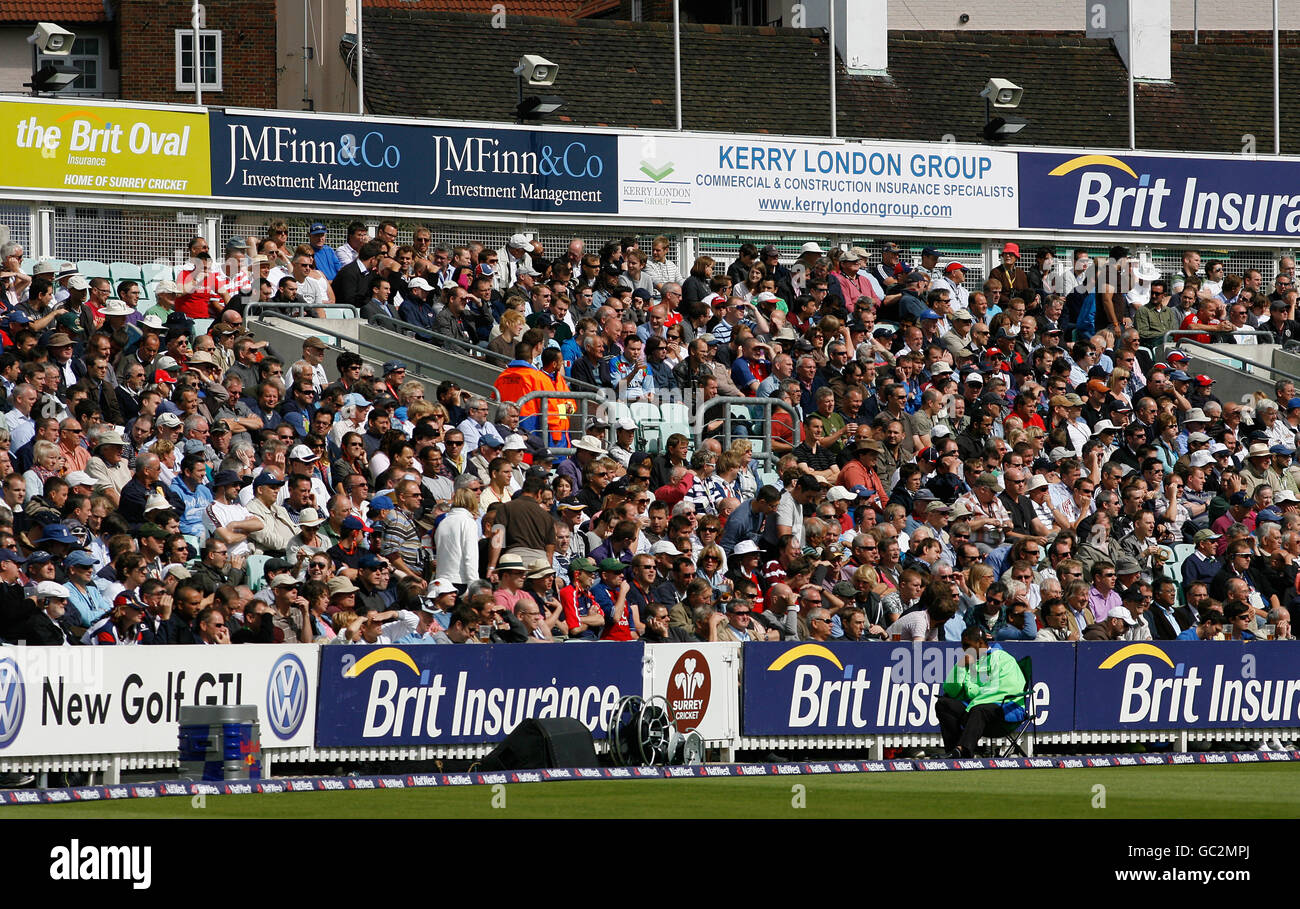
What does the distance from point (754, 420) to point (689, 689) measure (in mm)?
6279

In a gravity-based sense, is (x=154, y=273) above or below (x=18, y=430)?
above

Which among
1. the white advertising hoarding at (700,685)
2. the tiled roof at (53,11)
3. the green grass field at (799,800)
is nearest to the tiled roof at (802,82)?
the white advertising hoarding at (700,685)

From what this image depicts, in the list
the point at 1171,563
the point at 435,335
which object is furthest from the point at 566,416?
the point at 1171,563

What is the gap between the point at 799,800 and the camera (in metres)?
12.2

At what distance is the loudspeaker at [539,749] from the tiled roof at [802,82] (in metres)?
18.5

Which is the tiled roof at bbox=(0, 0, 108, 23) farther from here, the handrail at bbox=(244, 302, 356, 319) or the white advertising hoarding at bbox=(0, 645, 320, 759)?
the white advertising hoarding at bbox=(0, 645, 320, 759)

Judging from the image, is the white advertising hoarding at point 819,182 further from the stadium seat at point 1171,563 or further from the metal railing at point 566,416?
the stadium seat at point 1171,563

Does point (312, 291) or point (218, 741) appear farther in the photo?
point (312, 291)

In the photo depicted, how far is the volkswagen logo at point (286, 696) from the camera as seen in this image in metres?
14.9

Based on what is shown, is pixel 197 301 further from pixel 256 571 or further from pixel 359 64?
pixel 359 64

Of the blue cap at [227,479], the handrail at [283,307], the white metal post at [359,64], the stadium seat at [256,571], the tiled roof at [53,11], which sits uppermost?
the tiled roof at [53,11]

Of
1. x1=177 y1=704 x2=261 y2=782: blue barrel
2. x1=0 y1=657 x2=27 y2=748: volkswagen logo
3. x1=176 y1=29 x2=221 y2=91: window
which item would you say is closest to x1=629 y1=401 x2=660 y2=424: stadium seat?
x1=177 y1=704 x2=261 y2=782: blue barrel
